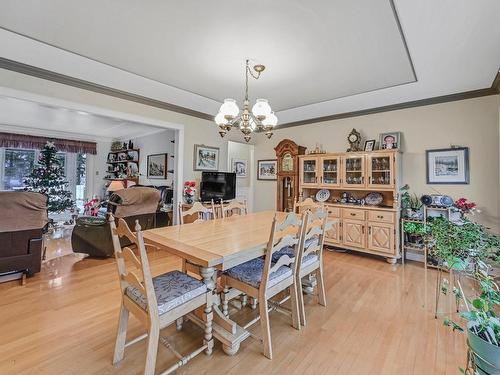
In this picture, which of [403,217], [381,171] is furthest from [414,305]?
[381,171]

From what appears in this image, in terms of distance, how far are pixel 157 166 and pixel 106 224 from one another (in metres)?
3.03

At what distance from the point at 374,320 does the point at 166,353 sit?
171 cm

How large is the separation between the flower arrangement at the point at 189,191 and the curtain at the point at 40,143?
4.68 m

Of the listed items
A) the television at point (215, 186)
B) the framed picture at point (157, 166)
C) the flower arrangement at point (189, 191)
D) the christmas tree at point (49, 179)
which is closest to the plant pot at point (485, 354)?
the flower arrangement at point (189, 191)

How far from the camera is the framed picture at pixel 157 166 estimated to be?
622cm

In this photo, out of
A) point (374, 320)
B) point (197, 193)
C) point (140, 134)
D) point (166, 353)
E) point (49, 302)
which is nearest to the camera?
point (166, 353)

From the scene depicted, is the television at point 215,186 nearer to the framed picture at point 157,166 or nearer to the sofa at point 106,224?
the sofa at point 106,224

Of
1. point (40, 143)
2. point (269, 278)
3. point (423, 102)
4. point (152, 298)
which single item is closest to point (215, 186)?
point (269, 278)

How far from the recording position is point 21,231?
8.94 ft

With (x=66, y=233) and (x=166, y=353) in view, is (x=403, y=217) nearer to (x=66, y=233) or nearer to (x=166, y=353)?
(x=166, y=353)

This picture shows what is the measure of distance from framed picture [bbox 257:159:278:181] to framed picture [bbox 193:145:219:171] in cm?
113

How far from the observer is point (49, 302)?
7.63 ft

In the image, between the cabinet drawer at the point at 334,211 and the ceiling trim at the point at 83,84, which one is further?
the cabinet drawer at the point at 334,211

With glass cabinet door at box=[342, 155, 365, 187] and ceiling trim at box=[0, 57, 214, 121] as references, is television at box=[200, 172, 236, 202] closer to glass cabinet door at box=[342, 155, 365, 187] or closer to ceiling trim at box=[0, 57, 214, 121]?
ceiling trim at box=[0, 57, 214, 121]
